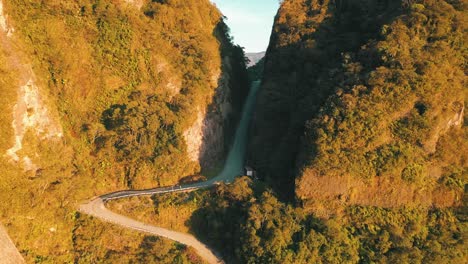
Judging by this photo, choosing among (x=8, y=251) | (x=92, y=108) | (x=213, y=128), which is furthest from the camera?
(x=213, y=128)

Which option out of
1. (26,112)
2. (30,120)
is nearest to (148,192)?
(30,120)

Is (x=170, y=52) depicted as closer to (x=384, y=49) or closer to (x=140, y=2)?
(x=140, y=2)

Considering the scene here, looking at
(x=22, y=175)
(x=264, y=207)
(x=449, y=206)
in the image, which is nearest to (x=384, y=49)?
(x=449, y=206)

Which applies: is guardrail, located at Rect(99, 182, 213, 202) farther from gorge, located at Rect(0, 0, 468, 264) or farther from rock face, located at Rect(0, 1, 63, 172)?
rock face, located at Rect(0, 1, 63, 172)

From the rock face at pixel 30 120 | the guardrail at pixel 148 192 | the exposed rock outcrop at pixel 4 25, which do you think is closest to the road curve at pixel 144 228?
the guardrail at pixel 148 192

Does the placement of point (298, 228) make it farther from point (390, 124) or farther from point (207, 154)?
point (207, 154)

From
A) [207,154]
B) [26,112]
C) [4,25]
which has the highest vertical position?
[4,25]
